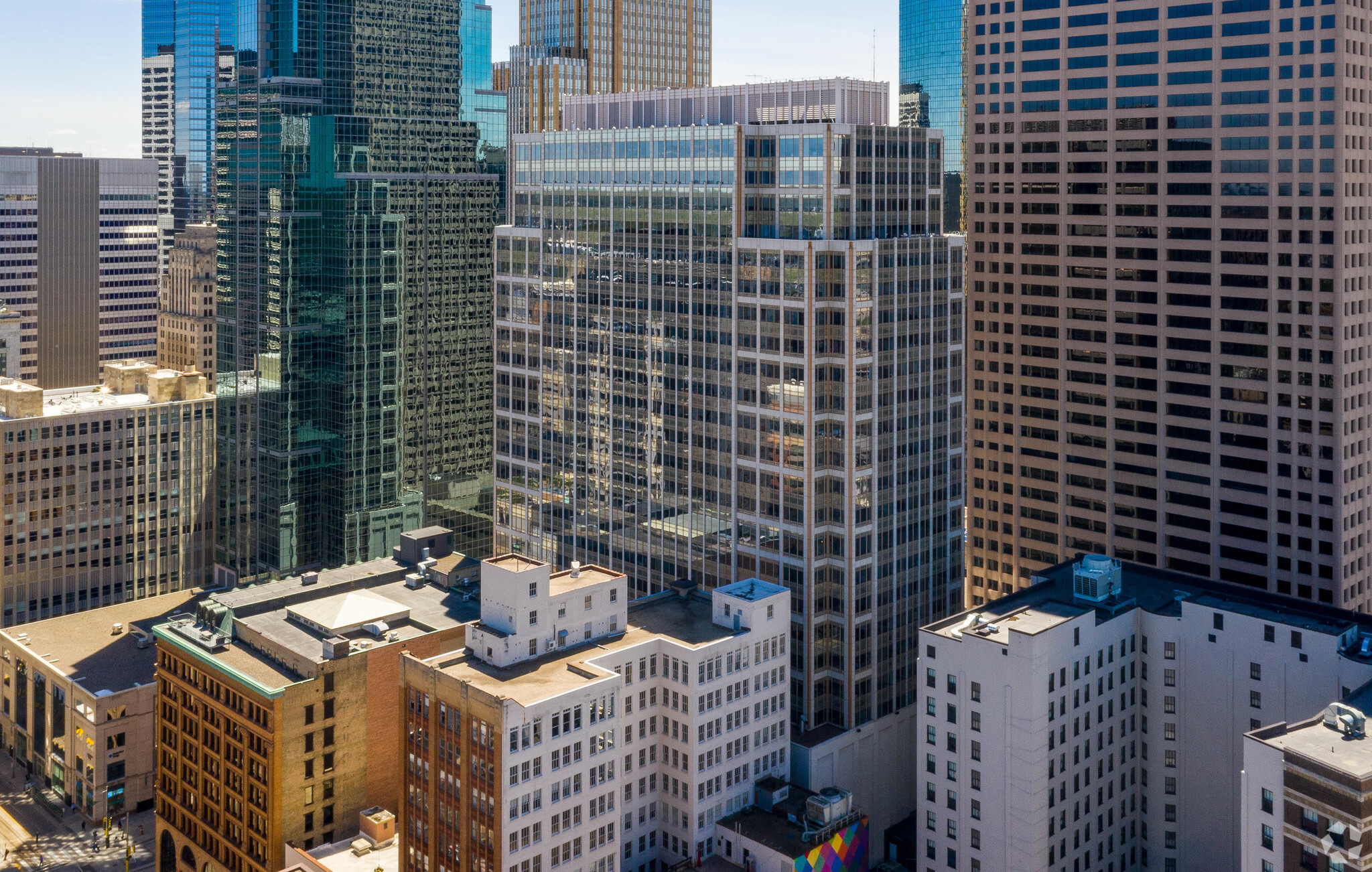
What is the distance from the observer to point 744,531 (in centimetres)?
18162

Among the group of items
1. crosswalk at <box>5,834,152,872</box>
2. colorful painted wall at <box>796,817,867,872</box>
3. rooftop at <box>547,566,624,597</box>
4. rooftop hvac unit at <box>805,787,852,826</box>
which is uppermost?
rooftop at <box>547,566,624,597</box>

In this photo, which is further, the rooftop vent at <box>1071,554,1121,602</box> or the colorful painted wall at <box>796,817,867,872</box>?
the rooftop vent at <box>1071,554,1121,602</box>

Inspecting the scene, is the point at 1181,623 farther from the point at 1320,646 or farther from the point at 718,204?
the point at 718,204

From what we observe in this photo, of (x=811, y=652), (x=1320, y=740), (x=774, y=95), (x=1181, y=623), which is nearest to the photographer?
(x=1320, y=740)

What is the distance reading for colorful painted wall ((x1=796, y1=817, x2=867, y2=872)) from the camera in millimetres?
152625

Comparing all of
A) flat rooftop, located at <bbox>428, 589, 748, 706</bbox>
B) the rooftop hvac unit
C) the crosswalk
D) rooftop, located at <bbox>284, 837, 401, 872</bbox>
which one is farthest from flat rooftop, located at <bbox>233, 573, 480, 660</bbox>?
the rooftop hvac unit

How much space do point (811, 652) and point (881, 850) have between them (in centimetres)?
3289

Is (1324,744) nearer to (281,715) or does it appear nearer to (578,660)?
(578,660)

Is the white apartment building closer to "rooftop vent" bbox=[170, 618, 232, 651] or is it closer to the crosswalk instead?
"rooftop vent" bbox=[170, 618, 232, 651]

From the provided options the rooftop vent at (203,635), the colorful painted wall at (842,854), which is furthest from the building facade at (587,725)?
the rooftop vent at (203,635)

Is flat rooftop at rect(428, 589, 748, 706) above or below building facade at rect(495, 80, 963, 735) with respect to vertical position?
below

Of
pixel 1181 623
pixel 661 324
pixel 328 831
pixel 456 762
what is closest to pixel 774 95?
pixel 661 324

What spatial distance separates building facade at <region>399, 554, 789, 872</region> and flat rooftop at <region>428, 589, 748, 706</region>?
278mm

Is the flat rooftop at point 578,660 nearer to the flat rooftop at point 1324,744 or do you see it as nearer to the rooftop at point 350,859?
the rooftop at point 350,859
